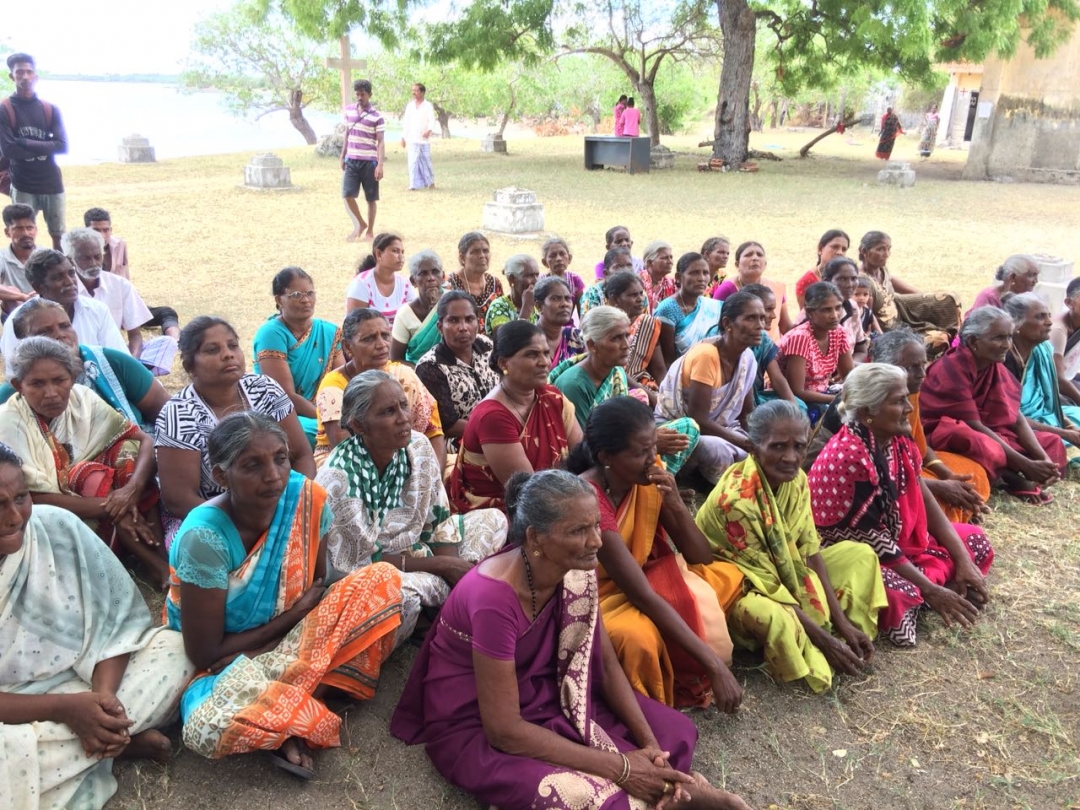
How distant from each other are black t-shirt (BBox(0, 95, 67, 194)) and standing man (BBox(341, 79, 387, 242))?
148 inches

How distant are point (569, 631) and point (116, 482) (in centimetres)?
233

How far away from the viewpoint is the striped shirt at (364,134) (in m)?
11.0

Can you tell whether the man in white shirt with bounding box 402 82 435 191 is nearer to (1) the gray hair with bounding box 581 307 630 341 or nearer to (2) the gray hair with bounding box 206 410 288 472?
(1) the gray hair with bounding box 581 307 630 341

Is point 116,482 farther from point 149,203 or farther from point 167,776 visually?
point 149,203

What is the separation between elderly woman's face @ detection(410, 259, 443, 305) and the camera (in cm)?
553

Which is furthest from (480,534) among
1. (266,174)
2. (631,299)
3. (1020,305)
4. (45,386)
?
(266,174)

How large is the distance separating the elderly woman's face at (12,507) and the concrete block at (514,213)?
31.3 feet

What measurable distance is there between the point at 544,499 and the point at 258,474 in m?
0.94

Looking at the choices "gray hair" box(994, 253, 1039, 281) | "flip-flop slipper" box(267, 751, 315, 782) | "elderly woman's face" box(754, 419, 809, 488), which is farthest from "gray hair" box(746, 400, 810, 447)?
"gray hair" box(994, 253, 1039, 281)

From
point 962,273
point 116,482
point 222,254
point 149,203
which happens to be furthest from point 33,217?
point 962,273

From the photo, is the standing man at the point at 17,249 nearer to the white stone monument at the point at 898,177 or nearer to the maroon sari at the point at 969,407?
the maroon sari at the point at 969,407

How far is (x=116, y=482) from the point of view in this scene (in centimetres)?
380

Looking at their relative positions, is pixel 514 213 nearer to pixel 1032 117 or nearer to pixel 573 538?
pixel 573 538

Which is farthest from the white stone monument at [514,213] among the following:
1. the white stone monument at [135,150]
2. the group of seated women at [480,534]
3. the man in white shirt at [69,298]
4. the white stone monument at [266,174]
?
the white stone monument at [135,150]
